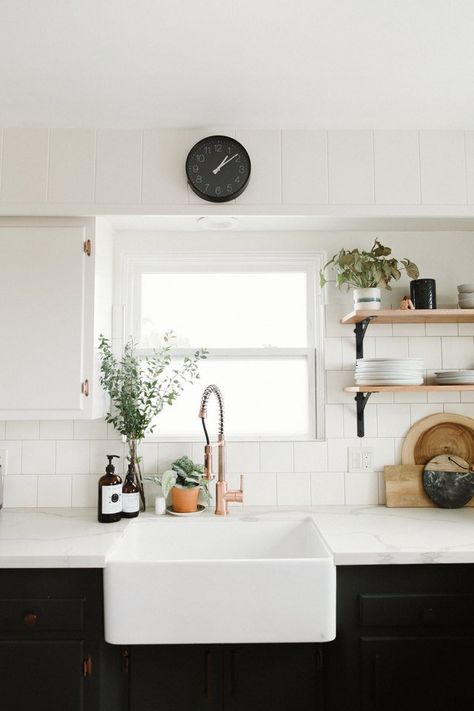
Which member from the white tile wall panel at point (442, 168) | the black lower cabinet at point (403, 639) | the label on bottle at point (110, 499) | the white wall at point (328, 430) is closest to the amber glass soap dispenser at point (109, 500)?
the label on bottle at point (110, 499)

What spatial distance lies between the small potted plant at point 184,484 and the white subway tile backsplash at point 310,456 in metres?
0.42

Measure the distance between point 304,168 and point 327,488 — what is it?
4.38 ft

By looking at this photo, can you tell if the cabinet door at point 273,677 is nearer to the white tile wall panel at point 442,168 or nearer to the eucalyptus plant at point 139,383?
the eucalyptus plant at point 139,383

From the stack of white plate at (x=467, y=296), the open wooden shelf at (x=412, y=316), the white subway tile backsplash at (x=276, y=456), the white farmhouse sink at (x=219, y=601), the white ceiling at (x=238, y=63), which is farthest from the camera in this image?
the white subway tile backsplash at (x=276, y=456)

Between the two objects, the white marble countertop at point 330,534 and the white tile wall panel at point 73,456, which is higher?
the white tile wall panel at point 73,456

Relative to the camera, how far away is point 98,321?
2.04 meters

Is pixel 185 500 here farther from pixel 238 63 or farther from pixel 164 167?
pixel 238 63

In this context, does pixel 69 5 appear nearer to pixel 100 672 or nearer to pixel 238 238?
pixel 238 238

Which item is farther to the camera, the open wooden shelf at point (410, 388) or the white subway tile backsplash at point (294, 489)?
the white subway tile backsplash at point (294, 489)

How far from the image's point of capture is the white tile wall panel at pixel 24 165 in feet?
6.38

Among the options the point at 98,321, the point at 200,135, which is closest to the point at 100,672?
the point at 98,321

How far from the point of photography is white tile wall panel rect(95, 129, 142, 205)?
1946 mm

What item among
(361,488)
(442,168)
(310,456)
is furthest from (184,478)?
(442,168)

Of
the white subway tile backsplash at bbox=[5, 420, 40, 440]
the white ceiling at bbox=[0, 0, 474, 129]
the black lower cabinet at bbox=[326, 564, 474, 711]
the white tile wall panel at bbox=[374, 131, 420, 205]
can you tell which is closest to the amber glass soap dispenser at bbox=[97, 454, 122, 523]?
the white subway tile backsplash at bbox=[5, 420, 40, 440]
